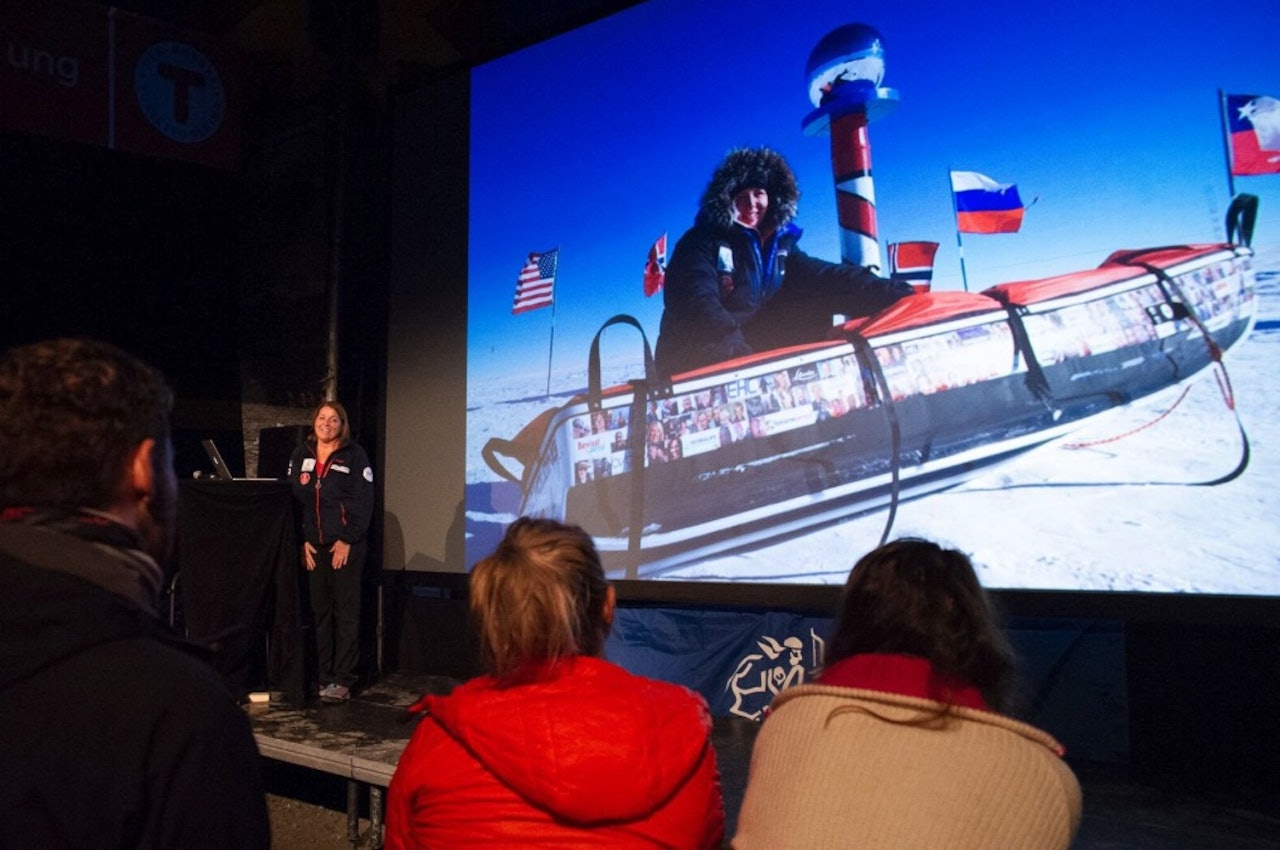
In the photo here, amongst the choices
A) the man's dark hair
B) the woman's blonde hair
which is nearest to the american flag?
the woman's blonde hair

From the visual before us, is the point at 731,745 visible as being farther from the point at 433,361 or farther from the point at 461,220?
the point at 461,220

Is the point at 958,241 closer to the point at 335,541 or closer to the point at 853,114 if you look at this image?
the point at 853,114

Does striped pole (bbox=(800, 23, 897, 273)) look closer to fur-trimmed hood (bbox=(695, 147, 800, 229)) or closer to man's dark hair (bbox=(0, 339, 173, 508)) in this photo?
fur-trimmed hood (bbox=(695, 147, 800, 229))

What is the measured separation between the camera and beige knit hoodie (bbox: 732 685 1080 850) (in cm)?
104

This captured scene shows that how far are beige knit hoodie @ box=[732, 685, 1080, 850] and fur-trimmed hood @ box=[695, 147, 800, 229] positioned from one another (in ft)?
10.4

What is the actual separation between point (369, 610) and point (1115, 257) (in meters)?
4.08

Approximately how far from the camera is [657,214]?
4418 mm

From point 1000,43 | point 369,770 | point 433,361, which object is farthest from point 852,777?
point 433,361

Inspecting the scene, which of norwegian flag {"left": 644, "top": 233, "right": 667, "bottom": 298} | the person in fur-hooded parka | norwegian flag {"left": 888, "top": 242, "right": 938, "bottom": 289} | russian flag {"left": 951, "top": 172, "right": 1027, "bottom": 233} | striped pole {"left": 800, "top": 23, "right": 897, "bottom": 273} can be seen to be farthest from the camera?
norwegian flag {"left": 644, "top": 233, "right": 667, "bottom": 298}

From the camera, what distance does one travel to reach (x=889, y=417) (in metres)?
3.71

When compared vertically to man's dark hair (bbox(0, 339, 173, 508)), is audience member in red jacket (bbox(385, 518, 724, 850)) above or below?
below

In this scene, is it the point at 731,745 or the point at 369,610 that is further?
the point at 369,610

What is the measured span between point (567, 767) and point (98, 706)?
613mm

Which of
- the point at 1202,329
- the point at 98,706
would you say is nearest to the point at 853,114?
the point at 1202,329
